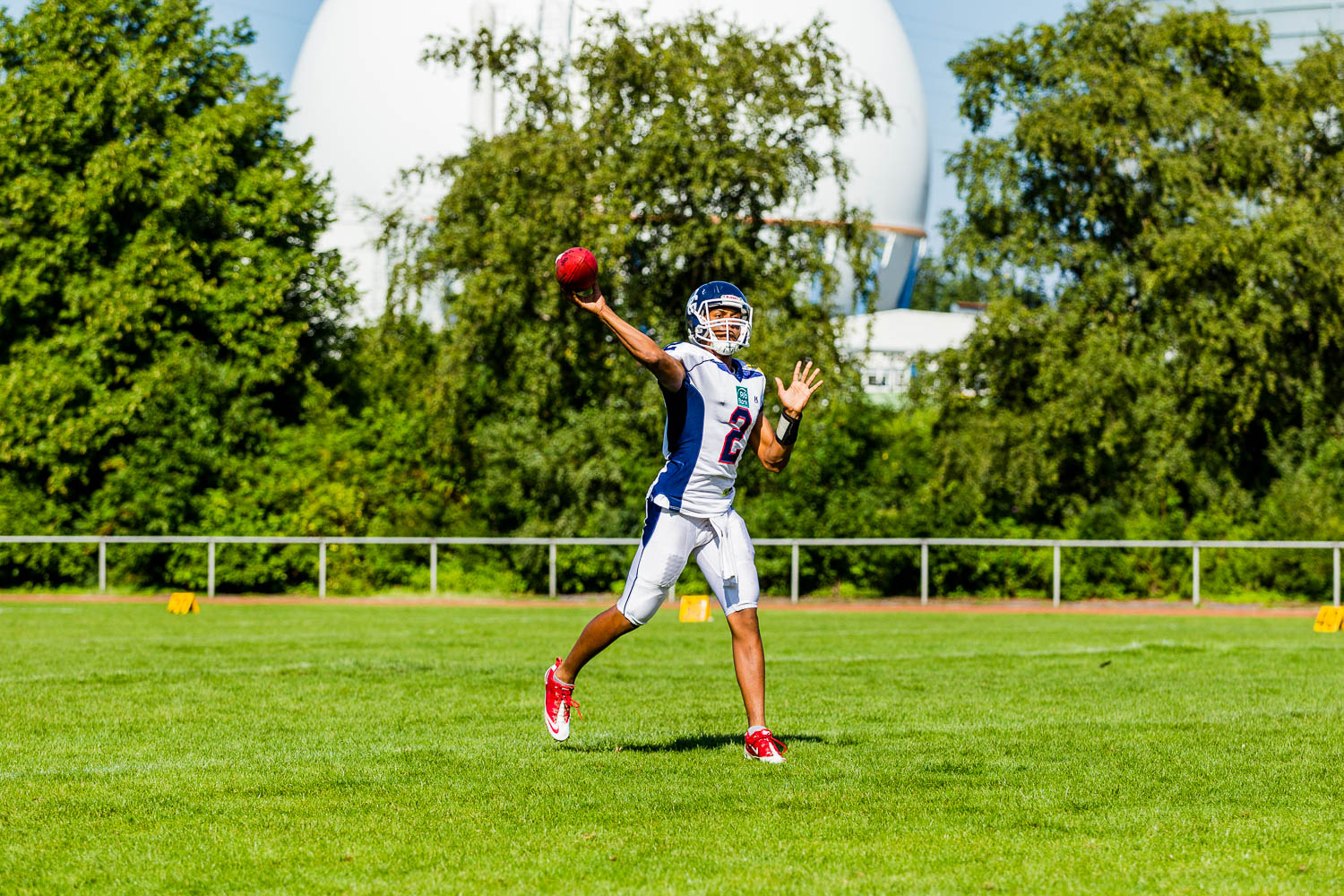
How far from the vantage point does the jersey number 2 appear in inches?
294

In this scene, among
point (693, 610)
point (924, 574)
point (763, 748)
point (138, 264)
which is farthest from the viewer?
point (138, 264)

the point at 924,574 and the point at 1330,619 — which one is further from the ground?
the point at 924,574

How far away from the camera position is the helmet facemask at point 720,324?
24.7ft

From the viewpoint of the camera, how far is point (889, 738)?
804cm

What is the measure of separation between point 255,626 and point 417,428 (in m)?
11.6

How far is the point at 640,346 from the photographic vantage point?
678cm

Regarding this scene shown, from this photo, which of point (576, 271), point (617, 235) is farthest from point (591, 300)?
point (617, 235)

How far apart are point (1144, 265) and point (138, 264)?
19367 millimetres

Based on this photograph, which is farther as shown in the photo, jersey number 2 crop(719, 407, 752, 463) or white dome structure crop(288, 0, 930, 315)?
white dome structure crop(288, 0, 930, 315)

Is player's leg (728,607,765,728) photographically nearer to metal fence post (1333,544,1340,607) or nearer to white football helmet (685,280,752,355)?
white football helmet (685,280,752,355)

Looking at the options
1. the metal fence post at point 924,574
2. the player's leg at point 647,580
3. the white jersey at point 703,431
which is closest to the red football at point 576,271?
the white jersey at point 703,431

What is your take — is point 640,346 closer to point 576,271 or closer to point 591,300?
point 591,300

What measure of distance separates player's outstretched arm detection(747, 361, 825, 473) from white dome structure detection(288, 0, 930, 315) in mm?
33802

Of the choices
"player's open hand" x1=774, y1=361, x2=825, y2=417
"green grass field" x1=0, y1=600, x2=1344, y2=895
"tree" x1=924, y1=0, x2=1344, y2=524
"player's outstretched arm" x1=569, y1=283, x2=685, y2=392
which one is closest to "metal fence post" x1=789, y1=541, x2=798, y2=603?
"tree" x1=924, y1=0, x2=1344, y2=524
